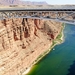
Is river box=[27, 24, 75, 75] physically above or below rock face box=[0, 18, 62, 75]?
below

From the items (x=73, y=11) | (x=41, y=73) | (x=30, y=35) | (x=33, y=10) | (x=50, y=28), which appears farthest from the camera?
(x=50, y=28)

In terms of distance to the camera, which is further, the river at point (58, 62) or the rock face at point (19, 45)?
the river at point (58, 62)

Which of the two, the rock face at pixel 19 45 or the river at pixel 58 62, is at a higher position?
the rock face at pixel 19 45

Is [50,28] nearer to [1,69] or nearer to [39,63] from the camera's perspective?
[39,63]

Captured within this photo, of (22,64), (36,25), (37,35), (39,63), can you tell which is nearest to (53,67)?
(39,63)

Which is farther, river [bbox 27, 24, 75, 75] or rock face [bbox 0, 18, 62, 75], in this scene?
river [bbox 27, 24, 75, 75]
